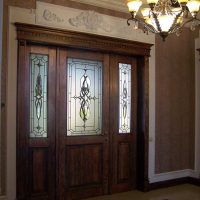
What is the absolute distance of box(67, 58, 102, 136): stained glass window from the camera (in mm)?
4551

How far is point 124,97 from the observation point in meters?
5.07

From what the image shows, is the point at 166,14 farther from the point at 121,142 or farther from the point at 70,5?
the point at 121,142

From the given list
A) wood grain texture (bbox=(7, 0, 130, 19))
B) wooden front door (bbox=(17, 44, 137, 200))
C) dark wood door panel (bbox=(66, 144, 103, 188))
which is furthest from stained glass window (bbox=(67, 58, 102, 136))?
wood grain texture (bbox=(7, 0, 130, 19))

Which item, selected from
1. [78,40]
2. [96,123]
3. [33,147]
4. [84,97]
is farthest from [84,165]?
[78,40]

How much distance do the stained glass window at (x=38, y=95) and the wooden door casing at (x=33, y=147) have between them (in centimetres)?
6

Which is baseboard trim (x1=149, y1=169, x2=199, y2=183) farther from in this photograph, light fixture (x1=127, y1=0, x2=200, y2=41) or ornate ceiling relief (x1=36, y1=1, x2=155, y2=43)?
light fixture (x1=127, y1=0, x2=200, y2=41)

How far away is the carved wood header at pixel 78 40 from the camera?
4.05 metres

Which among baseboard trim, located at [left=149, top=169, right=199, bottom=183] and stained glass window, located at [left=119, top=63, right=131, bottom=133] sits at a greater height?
stained glass window, located at [left=119, top=63, right=131, bottom=133]

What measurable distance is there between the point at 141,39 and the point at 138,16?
429 mm

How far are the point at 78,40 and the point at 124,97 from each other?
1271mm

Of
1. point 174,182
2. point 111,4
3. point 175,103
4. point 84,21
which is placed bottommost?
→ point 174,182

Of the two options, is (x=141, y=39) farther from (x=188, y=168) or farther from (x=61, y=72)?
(x=188, y=168)

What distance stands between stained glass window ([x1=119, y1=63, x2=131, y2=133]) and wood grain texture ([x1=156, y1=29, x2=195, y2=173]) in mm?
548

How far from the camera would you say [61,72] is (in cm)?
444
